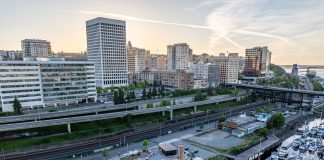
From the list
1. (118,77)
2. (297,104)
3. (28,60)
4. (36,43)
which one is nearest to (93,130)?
(28,60)

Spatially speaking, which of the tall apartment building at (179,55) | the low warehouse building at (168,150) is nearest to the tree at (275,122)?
the low warehouse building at (168,150)

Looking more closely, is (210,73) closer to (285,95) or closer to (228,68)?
(228,68)

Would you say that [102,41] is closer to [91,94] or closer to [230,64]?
[91,94]

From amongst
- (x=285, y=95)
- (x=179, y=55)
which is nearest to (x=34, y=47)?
(x=179, y=55)

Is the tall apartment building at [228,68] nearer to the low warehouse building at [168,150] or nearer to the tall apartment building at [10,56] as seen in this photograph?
the low warehouse building at [168,150]

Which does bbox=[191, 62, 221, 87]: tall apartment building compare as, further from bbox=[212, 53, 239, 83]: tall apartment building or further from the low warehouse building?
the low warehouse building
